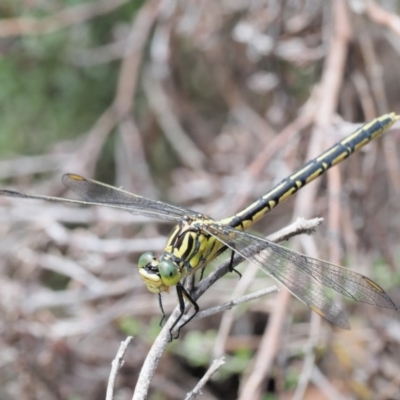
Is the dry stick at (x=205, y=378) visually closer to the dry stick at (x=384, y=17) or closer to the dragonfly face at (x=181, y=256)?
the dragonfly face at (x=181, y=256)

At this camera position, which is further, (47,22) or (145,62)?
(145,62)

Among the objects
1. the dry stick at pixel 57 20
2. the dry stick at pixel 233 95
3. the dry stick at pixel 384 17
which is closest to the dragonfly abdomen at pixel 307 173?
the dry stick at pixel 384 17

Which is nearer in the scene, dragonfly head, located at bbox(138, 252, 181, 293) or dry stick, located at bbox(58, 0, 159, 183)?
dragonfly head, located at bbox(138, 252, 181, 293)

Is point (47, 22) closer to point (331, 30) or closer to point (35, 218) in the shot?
point (35, 218)

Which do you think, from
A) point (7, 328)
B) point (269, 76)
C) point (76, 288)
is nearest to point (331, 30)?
point (269, 76)

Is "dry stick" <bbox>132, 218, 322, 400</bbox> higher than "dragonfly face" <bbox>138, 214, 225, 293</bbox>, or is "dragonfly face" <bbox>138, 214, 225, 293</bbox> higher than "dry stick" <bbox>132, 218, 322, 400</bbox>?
"dragonfly face" <bbox>138, 214, 225, 293</bbox>

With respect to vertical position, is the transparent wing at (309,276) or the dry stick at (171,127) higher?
the dry stick at (171,127)

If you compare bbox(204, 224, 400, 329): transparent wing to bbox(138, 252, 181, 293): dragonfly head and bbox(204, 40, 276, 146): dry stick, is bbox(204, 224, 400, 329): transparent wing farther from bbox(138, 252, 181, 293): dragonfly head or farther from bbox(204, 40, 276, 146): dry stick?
bbox(204, 40, 276, 146): dry stick

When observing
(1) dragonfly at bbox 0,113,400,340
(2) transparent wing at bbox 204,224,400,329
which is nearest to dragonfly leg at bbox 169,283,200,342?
(1) dragonfly at bbox 0,113,400,340
